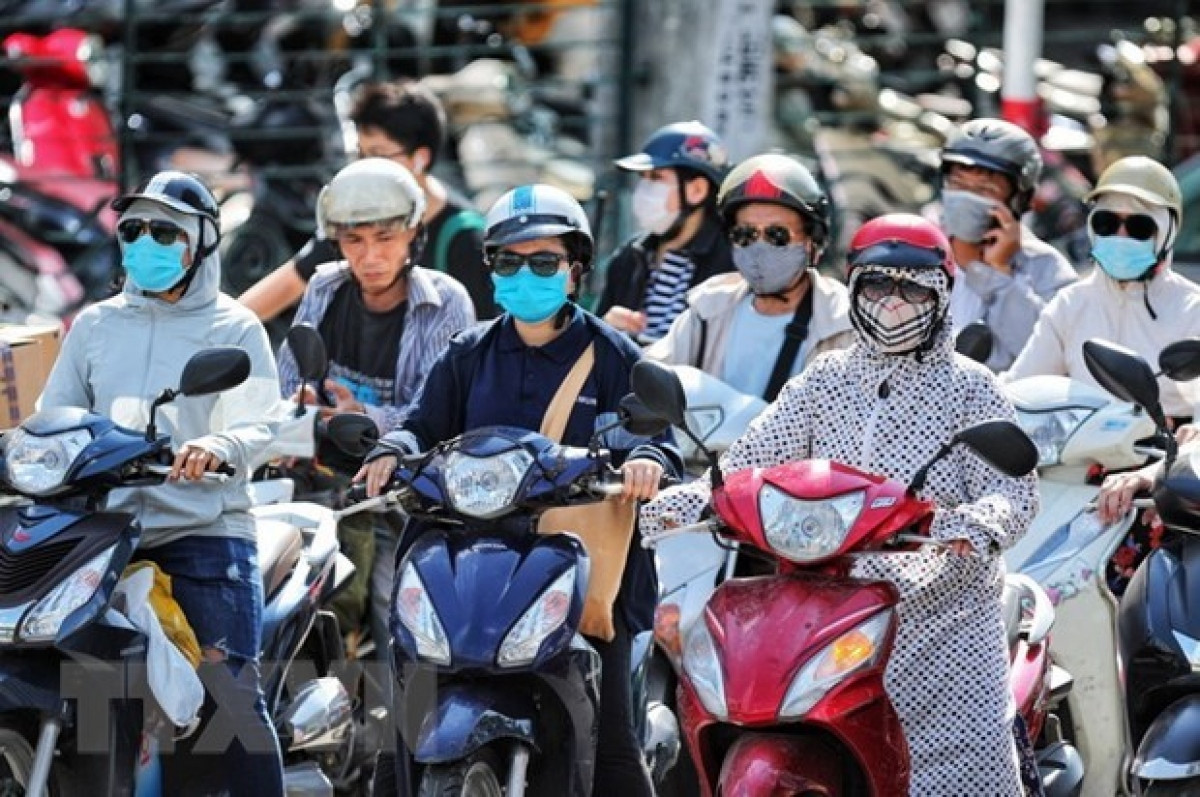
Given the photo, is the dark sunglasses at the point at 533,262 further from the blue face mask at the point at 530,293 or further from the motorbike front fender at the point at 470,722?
the motorbike front fender at the point at 470,722

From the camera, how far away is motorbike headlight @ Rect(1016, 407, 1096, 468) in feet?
26.7

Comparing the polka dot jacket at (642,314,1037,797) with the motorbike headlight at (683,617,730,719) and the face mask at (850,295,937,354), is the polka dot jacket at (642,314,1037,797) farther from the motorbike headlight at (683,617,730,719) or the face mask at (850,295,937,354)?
the motorbike headlight at (683,617,730,719)

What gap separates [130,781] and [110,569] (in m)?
0.56

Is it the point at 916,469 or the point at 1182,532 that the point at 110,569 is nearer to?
the point at 916,469

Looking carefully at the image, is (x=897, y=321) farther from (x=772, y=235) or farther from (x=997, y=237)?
(x=997, y=237)

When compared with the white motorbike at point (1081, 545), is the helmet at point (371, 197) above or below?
above

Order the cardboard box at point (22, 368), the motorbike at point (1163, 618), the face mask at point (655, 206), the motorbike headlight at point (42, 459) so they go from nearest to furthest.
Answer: the motorbike at point (1163, 618)
the motorbike headlight at point (42, 459)
the cardboard box at point (22, 368)
the face mask at point (655, 206)

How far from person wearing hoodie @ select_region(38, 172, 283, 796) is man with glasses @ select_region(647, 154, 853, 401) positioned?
1589 mm

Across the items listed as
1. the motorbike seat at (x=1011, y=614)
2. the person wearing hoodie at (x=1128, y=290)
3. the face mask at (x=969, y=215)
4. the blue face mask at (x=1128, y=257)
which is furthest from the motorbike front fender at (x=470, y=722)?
the face mask at (x=969, y=215)

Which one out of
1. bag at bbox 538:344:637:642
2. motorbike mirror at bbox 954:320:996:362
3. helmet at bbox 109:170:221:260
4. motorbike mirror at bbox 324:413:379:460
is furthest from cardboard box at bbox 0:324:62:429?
motorbike mirror at bbox 954:320:996:362

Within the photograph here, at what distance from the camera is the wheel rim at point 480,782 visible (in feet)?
21.9

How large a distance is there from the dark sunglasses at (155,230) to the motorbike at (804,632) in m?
1.70

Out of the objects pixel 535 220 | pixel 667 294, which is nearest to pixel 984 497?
pixel 535 220

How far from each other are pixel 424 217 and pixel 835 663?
3.71m
